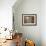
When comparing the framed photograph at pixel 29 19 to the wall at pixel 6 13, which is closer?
the wall at pixel 6 13

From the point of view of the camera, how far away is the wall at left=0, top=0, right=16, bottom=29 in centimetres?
461

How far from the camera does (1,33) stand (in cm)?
400

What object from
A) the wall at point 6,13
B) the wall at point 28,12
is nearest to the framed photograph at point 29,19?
the wall at point 28,12

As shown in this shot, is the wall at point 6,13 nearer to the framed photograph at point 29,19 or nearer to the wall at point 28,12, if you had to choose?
the wall at point 28,12

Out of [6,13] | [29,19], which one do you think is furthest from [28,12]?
[6,13]

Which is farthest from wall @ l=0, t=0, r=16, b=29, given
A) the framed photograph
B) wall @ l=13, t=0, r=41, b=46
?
the framed photograph

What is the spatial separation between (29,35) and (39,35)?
479 mm

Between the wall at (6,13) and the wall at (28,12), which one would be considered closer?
the wall at (6,13)

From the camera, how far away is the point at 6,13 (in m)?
4.64

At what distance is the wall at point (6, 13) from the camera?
15.1 feet

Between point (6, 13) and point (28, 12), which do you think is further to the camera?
point (28, 12)

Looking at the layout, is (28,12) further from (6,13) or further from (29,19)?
(6,13)

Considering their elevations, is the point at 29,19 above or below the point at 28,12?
below

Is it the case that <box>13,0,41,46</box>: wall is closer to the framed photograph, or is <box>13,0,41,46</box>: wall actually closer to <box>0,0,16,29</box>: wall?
the framed photograph
